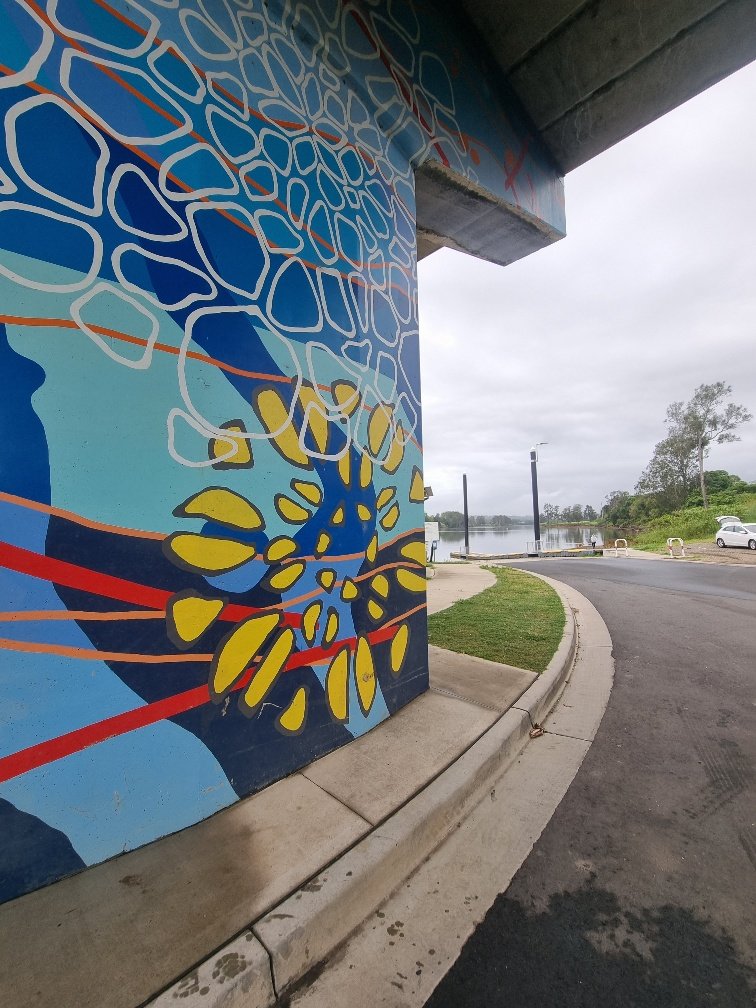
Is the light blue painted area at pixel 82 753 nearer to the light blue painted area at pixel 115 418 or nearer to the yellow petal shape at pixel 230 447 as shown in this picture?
the light blue painted area at pixel 115 418

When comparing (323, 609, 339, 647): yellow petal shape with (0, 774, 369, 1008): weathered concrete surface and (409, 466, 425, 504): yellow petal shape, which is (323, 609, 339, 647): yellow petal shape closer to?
(0, 774, 369, 1008): weathered concrete surface

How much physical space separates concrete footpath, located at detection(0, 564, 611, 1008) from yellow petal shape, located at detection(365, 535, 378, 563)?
1320 millimetres

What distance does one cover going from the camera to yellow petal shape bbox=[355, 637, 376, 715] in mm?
3199

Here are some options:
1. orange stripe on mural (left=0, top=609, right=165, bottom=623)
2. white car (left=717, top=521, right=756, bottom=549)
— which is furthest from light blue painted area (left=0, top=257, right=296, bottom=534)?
white car (left=717, top=521, right=756, bottom=549)

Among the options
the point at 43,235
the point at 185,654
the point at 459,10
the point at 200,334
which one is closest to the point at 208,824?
the point at 185,654

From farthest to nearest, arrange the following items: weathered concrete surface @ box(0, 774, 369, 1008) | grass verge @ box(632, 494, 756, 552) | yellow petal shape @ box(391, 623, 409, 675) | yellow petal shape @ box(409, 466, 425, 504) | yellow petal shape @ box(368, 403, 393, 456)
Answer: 1. grass verge @ box(632, 494, 756, 552)
2. yellow petal shape @ box(409, 466, 425, 504)
3. yellow petal shape @ box(391, 623, 409, 675)
4. yellow petal shape @ box(368, 403, 393, 456)
5. weathered concrete surface @ box(0, 774, 369, 1008)

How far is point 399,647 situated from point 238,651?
154 cm

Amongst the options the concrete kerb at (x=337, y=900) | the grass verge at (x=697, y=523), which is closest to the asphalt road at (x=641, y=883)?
the concrete kerb at (x=337, y=900)

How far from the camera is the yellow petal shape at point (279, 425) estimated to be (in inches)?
105

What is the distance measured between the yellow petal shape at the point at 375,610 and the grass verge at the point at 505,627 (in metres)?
2.04

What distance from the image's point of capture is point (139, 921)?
67.7 inches

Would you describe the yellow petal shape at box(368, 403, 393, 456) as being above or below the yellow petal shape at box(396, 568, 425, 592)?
above

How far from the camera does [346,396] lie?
3.21m

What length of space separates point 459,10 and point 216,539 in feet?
19.3
